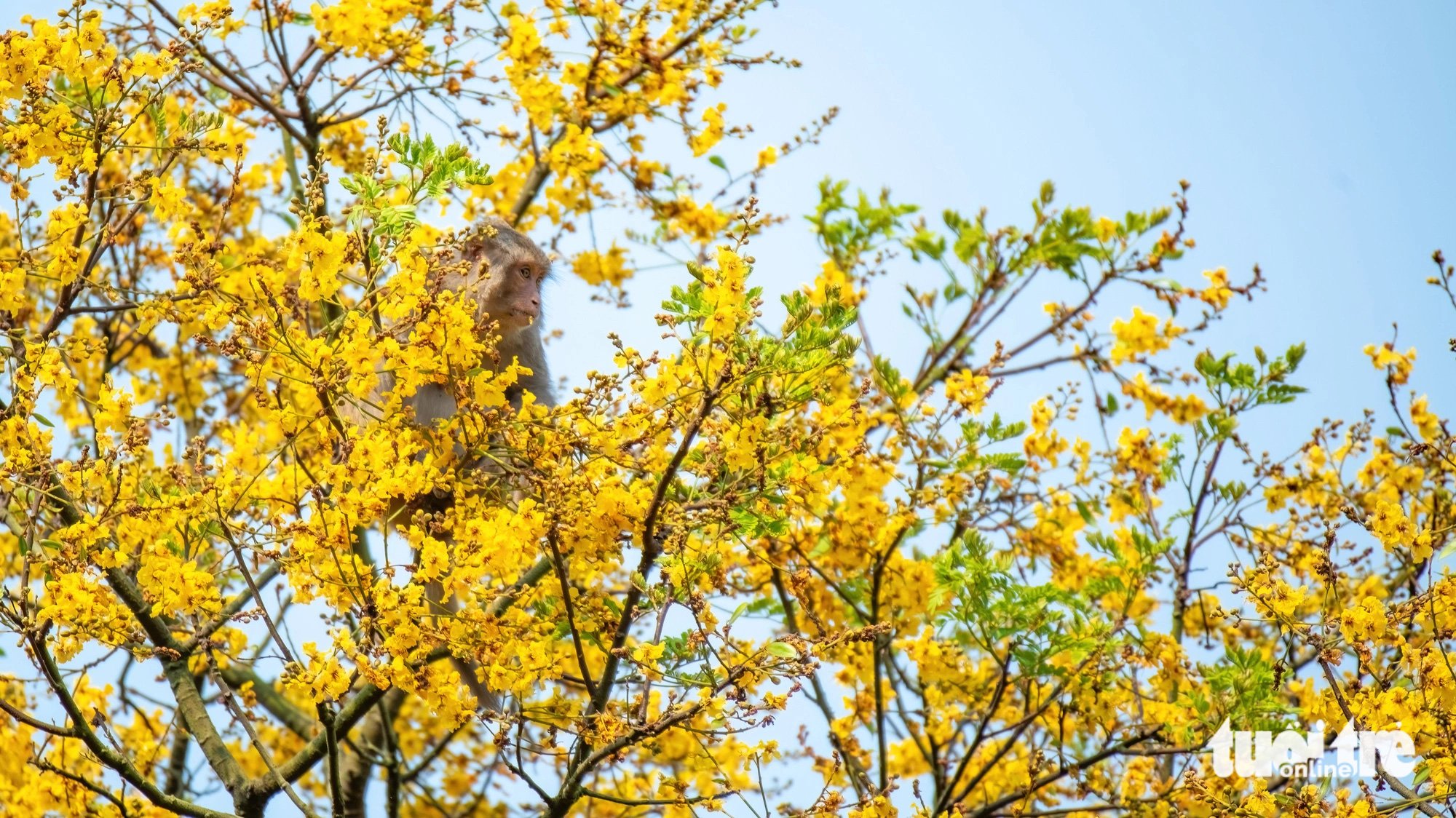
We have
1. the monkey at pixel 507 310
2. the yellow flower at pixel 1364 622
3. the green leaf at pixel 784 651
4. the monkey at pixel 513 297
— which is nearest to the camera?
the green leaf at pixel 784 651

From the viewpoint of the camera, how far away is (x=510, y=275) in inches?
240

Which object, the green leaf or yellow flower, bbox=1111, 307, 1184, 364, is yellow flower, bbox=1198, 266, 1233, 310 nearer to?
yellow flower, bbox=1111, 307, 1184, 364

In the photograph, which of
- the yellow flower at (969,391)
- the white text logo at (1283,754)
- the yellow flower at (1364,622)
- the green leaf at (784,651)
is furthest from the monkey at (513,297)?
the yellow flower at (1364,622)

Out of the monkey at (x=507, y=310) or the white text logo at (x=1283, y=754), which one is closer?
the white text logo at (x=1283, y=754)

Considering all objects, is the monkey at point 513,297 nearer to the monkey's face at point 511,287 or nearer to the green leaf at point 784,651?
the monkey's face at point 511,287

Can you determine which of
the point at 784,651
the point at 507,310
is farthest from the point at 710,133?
the point at 784,651

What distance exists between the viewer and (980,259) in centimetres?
616

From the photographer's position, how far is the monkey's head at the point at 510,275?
19.2 feet

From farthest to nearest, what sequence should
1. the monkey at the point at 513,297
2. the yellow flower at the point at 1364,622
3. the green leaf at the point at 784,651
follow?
the monkey at the point at 513,297
the yellow flower at the point at 1364,622
the green leaf at the point at 784,651

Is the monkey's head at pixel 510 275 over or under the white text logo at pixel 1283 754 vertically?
over

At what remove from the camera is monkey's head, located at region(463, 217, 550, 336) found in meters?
5.87

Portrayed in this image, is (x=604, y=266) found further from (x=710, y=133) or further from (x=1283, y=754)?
(x=1283, y=754)

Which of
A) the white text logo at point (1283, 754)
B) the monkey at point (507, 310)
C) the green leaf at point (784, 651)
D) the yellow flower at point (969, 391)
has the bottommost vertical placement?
the green leaf at point (784, 651)

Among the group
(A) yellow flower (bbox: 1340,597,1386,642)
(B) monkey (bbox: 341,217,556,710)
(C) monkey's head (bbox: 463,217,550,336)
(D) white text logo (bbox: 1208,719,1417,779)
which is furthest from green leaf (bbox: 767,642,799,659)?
(C) monkey's head (bbox: 463,217,550,336)
